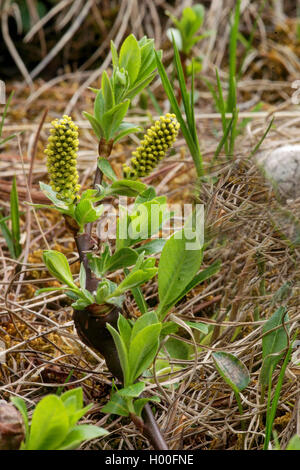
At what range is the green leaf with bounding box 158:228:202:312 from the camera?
3.54ft

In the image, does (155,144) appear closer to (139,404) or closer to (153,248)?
(153,248)

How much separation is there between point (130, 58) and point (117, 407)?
675 mm

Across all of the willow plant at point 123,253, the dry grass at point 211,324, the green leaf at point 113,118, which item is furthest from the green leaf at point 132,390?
the green leaf at point 113,118

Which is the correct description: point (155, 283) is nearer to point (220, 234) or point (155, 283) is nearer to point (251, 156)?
point (220, 234)

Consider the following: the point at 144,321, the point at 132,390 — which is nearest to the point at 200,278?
the point at 144,321

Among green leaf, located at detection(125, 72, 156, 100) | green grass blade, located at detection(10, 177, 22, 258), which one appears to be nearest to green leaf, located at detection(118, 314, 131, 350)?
green leaf, located at detection(125, 72, 156, 100)

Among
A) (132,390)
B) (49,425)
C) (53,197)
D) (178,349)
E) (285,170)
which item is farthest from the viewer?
(285,170)

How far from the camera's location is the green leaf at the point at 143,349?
968 mm

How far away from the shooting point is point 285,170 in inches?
56.1

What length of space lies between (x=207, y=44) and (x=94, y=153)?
100 cm

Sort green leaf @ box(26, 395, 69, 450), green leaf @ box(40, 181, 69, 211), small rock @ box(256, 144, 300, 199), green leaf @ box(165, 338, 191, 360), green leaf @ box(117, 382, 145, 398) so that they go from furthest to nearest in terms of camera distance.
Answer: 1. small rock @ box(256, 144, 300, 199)
2. green leaf @ box(165, 338, 191, 360)
3. green leaf @ box(40, 181, 69, 211)
4. green leaf @ box(117, 382, 145, 398)
5. green leaf @ box(26, 395, 69, 450)

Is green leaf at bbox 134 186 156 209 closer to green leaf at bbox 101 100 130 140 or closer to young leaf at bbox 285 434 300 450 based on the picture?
green leaf at bbox 101 100 130 140

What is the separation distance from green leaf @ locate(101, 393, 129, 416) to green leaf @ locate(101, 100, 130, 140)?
1.68 ft

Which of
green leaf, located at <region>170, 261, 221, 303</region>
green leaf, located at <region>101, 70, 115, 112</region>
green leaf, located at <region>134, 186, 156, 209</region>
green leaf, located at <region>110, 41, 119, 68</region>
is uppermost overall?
green leaf, located at <region>110, 41, 119, 68</region>
